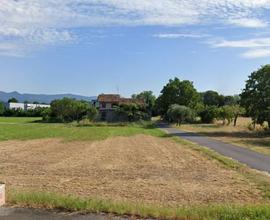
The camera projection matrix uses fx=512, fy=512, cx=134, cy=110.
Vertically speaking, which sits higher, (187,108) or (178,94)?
(178,94)

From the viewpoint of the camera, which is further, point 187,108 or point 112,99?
point 112,99

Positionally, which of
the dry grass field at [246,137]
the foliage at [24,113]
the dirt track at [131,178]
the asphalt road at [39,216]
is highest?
the foliage at [24,113]

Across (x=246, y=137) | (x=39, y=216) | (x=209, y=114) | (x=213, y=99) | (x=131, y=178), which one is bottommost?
(x=131, y=178)

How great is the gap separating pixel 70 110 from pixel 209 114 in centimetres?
2768

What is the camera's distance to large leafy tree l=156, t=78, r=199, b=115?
119062mm

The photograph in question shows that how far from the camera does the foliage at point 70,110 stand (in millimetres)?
100875

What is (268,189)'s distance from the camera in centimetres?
1531

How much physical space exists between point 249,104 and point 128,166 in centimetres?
4257

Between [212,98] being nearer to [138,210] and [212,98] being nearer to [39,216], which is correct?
[138,210]

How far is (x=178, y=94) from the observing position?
12062 cm

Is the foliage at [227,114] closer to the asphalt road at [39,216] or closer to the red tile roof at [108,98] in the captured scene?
the red tile roof at [108,98]

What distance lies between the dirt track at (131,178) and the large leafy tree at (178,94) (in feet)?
305

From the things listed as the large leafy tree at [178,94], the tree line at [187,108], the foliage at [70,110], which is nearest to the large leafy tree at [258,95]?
the tree line at [187,108]

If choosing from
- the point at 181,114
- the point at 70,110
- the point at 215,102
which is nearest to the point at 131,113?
the point at 181,114
